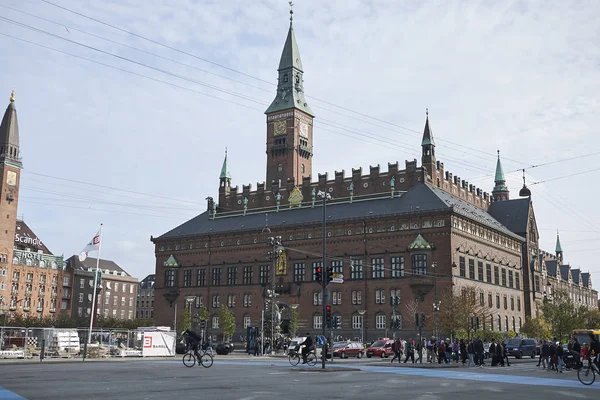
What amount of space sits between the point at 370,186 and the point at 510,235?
20.9m

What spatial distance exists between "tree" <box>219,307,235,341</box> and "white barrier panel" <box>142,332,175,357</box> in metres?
34.4

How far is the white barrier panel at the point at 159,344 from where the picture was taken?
4450 centimetres

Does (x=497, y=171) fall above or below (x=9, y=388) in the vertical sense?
above

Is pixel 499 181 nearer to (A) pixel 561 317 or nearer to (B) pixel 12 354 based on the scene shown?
(A) pixel 561 317

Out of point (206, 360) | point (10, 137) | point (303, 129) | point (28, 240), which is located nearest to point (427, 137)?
point (303, 129)

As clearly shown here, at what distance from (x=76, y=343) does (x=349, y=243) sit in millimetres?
40650

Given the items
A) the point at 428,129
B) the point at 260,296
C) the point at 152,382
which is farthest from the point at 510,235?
the point at 152,382

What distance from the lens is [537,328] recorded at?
79062 mm

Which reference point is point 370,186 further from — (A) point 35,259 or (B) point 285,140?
(A) point 35,259

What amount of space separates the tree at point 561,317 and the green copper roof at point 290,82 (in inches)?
1795

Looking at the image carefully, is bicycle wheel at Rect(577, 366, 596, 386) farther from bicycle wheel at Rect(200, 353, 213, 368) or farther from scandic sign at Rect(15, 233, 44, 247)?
scandic sign at Rect(15, 233, 44, 247)

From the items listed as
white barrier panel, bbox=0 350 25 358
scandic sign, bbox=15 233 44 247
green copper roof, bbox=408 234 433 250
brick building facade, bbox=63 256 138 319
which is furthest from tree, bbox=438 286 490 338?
scandic sign, bbox=15 233 44 247

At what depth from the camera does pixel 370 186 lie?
82875 mm

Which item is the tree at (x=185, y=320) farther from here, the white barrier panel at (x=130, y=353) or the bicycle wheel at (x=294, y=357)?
the bicycle wheel at (x=294, y=357)
